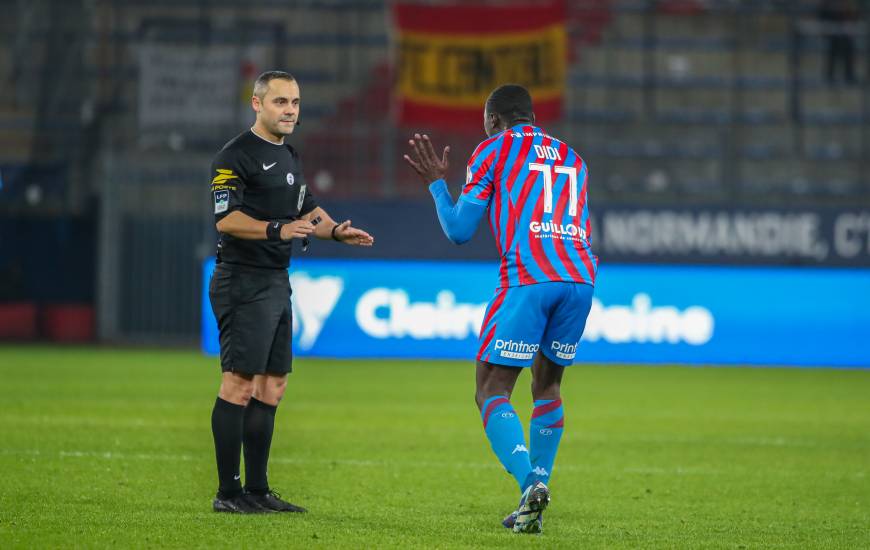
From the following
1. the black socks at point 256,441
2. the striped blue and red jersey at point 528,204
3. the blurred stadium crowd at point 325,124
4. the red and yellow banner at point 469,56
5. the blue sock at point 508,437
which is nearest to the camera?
the blue sock at point 508,437

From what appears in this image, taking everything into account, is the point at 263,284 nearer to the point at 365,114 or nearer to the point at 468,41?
the point at 468,41

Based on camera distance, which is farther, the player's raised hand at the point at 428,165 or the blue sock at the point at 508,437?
the player's raised hand at the point at 428,165

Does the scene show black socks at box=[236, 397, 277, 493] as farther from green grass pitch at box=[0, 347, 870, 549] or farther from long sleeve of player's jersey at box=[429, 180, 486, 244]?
long sleeve of player's jersey at box=[429, 180, 486, 244]

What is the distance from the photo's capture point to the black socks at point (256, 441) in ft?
22.2

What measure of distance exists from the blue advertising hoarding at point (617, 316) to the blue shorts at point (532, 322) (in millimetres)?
11802

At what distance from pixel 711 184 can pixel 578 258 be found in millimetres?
16022

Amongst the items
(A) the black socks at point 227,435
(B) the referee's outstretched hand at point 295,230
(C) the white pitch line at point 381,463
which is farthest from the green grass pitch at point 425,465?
(B) the referee's outstretched hand at point 295,230

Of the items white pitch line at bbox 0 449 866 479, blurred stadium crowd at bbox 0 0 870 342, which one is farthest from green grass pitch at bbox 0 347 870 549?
blurred stadium crowd at bbox 0 0 870 342

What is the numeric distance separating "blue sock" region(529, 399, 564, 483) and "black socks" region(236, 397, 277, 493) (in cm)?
124

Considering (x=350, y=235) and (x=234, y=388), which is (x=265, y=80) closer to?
(x=350, y=235)

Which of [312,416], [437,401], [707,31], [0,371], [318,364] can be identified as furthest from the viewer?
[707,31]

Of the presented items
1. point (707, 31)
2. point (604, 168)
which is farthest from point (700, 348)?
point (707, 31)

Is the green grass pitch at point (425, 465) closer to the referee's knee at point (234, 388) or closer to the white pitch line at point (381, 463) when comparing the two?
the white pitch line at point (381, 463)

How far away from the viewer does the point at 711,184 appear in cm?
2200
